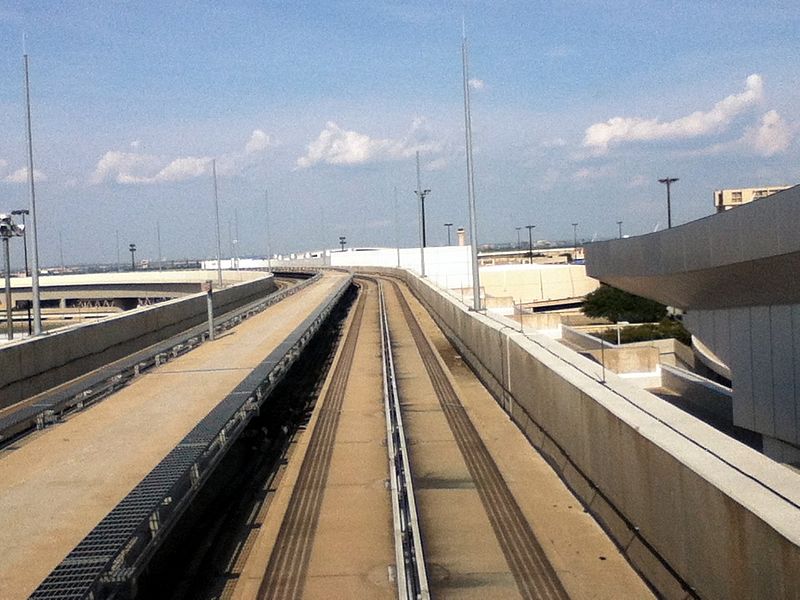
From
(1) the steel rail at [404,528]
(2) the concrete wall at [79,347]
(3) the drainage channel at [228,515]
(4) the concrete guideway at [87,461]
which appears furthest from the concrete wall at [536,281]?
(1) the steel rail at [404,528]

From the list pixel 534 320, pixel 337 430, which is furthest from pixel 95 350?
pixel 534 320

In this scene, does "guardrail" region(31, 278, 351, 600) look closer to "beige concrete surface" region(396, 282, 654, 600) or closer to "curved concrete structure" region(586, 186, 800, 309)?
"beige concrete surface" region(396, 282, 654, 600)

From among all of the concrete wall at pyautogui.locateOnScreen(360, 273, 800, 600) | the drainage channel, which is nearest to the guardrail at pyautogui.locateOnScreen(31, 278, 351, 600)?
the drainage channel

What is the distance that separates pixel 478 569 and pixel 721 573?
308cm

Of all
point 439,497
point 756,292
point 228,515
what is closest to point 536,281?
point 756,292

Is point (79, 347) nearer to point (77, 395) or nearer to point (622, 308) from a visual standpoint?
point (77, 395)

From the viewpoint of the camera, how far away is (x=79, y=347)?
21.5m

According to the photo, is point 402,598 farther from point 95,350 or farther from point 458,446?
point 95,350

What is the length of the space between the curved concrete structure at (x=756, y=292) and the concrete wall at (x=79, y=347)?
14605 mm

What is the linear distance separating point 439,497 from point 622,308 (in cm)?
5418

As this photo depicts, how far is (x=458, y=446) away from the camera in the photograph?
1385 centimetres

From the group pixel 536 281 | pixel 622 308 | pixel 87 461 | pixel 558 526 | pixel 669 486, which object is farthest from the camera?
pixel 536 281

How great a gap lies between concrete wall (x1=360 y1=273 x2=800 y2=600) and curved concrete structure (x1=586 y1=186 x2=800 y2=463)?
5.32 m

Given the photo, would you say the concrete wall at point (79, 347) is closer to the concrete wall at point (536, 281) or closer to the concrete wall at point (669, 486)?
the concrete wall at point (669, 486)
